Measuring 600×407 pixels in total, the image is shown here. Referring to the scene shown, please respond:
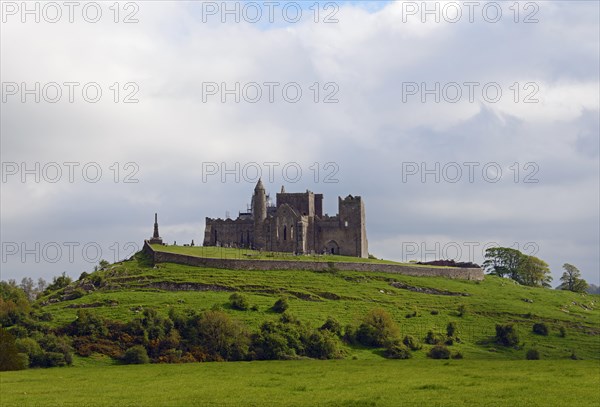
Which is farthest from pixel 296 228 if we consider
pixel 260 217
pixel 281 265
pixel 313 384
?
pixel 313 384

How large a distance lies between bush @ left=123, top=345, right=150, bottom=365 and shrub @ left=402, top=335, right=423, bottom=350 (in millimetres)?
25832

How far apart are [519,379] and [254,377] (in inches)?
708

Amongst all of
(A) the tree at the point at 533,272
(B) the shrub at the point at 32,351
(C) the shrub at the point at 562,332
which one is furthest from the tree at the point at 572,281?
(B) the shrub at the point at 32,351

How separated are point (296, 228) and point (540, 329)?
40428 mm

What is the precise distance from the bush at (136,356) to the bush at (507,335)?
1492 inches

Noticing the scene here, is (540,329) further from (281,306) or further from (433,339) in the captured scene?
(281,306)

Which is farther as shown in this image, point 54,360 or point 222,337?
point 222,337

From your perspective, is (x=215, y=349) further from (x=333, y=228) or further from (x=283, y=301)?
(x=333, y=228)

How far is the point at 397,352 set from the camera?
8562 centimetres

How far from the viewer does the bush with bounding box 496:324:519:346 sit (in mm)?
94438

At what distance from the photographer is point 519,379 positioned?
58781 mm

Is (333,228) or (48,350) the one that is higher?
(333,228)

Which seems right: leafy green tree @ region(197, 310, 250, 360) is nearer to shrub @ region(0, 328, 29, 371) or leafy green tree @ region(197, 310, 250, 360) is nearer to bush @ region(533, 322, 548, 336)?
shrub @ region(0, 328, 29, 371)

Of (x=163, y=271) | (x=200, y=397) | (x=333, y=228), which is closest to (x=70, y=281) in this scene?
(x=163, y=271)
